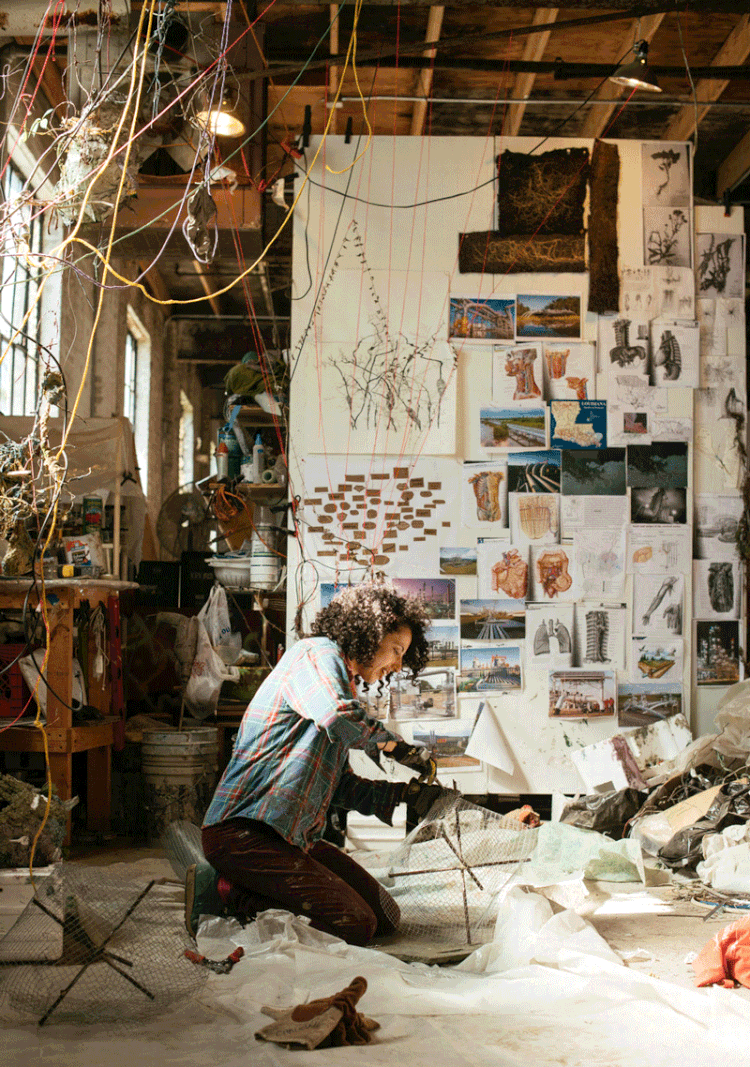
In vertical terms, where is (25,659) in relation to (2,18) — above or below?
below

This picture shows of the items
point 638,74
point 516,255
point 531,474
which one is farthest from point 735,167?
point 531,474

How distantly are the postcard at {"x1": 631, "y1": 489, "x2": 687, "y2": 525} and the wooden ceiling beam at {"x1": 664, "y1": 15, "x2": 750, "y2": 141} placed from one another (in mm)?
2044

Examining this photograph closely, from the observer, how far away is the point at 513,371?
17.3ft

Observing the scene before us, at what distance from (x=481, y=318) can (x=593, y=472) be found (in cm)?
103

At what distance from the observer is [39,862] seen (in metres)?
3.21

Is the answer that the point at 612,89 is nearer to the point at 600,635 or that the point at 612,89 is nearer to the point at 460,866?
Result: the point at 600,635

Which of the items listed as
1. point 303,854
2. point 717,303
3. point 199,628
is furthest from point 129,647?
point 717,303

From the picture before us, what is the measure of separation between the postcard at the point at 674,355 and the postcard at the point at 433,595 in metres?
1.63

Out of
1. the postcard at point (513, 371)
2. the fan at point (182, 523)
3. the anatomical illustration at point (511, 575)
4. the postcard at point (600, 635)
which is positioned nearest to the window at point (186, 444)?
the fan at point (182, 523)

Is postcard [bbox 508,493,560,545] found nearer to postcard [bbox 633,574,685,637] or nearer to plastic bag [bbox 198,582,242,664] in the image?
postcard [bbox 633,574,685,637]

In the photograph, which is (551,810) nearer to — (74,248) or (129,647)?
(129,647)

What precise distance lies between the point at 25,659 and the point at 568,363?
10.3 feet

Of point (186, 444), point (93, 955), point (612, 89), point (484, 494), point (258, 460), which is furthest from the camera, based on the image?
point (186, 444)

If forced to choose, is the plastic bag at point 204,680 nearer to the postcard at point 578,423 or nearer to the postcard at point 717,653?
the postcard at point 578,423
